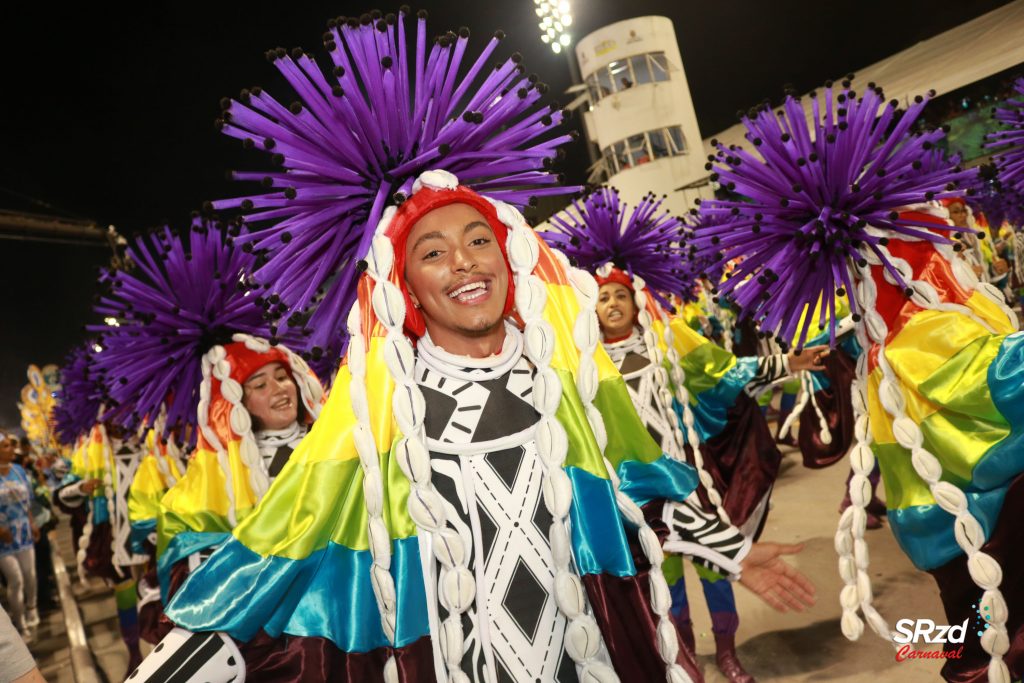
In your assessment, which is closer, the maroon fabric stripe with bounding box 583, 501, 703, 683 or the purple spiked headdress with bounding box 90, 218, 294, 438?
the maroon fabric stripe with bounding box 583, 501, 703, 683

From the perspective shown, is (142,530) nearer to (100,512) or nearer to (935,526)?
(100,512)

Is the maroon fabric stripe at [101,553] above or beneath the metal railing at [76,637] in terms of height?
above

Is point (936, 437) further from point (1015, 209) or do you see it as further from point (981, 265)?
point (1015, 209)

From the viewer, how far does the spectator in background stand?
7039mm

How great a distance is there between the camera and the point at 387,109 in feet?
6.62

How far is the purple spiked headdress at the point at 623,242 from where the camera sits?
456 cm

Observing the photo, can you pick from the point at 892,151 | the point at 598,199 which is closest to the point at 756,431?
the point at 598,199

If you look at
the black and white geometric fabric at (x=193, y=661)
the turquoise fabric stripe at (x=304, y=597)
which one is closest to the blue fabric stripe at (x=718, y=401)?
the turquoise fabric stripe at (x=304, y=597)

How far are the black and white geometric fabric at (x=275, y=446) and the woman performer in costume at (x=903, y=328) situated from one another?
2.08m

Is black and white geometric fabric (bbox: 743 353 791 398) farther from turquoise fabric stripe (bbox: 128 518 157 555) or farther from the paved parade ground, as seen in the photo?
turquoise fabric stripe (bbox: 128 518 157 555)

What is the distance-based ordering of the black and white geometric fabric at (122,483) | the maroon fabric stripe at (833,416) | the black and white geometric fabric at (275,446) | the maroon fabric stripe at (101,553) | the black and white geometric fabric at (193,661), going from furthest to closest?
the maroon fabric stripe at (101,553), the black and white geometric fabric at (122,483), the maroon fabric stripe at (833,416), the black and white geometric fabric at (275,446), the black and white geometric fabric at (193,661)

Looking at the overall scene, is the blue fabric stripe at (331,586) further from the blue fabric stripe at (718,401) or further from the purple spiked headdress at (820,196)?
the blue fabric stripe at (718,401)

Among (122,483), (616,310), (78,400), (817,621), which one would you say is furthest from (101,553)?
(817,621)

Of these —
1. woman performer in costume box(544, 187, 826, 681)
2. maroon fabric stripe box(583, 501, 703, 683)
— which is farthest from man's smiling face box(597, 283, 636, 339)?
maroon fabric stripe box(583, 501, 703, 683)
